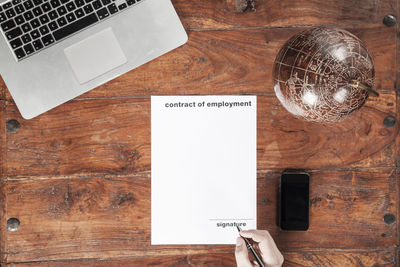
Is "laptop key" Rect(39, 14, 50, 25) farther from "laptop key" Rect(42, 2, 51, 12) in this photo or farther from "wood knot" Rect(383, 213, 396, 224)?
"wood knot" Rect(383, 213, 396, 224)

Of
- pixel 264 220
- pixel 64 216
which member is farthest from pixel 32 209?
pixel 264 220

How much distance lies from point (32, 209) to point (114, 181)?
20 centimetres

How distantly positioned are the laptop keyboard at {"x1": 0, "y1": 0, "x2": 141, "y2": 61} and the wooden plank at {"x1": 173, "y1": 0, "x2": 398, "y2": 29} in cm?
14

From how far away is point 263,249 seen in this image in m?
0.69

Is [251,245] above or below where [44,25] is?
below

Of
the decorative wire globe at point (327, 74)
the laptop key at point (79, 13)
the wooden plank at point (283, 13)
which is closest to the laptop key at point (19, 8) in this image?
the laptop key at point (79, 13)

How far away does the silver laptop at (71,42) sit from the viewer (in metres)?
0.68

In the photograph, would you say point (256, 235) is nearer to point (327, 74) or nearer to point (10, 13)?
point (327, 74)

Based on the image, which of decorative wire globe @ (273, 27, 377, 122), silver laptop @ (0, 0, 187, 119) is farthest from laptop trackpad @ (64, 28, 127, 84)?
decorative wire globe @ (273, 27, 377, 122)

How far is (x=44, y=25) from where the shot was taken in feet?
2.24

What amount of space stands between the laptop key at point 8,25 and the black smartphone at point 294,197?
0.66 metres

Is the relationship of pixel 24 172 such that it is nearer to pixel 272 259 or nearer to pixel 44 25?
pixel 44 25

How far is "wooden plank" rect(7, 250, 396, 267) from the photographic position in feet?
2.48

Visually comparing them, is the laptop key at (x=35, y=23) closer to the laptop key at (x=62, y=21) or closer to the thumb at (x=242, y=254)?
the laptop key at (x=62, y=21)
